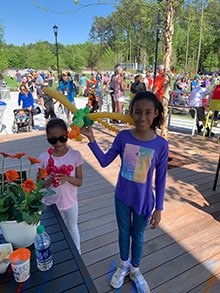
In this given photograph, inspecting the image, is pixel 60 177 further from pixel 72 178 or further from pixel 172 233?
pixel 172 233

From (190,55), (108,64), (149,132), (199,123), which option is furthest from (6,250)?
(190,55)

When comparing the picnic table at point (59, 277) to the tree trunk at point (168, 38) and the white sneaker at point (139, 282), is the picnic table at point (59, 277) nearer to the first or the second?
the white sneaker at point (139, 282)

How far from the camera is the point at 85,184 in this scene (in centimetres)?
338

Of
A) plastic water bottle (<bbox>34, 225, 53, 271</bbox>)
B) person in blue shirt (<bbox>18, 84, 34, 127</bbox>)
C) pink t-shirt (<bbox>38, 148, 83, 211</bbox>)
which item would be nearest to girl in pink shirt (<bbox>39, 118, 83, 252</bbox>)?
pink t-shirt (<bbox>38, 148, 83, 211</bbox>)

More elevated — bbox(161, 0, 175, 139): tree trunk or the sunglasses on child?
bbox(161, 0, 175, 139): tree trunk

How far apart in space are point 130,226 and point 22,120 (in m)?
5.44

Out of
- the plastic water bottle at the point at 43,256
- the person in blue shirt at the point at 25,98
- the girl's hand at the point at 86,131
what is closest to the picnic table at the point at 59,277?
the plastic water bottle at the point at 43,256

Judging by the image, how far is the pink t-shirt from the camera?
1.64m

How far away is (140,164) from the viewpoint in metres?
1.46

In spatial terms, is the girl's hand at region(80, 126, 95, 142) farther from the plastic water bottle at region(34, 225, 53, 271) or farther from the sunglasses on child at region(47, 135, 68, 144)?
the plastic water bottle at region(34, 225, 53, 271)

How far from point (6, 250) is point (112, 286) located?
98 centimetres

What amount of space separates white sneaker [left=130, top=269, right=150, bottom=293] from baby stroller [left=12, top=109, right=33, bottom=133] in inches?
213

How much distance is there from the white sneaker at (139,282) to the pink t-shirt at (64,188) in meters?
0.69

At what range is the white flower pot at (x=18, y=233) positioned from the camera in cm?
112
